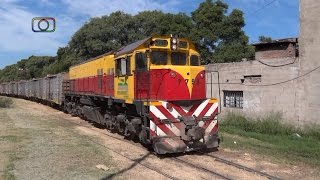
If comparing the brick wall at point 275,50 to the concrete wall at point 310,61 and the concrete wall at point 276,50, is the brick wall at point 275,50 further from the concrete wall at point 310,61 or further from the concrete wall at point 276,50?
the concrete wall at point 310,61

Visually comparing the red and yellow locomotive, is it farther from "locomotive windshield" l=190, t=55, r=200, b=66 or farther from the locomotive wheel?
the locomotive wheel

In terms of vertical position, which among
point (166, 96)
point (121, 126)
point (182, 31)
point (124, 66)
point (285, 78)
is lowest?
point (121, 126)

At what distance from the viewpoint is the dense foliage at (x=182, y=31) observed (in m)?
37.5

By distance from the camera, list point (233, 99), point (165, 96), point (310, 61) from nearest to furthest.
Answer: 1. point (165, 96)
2. point (310, 61)
3. point (233, 99)

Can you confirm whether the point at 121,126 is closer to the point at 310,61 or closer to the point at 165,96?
the point at 165,96

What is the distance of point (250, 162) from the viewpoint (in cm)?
1062

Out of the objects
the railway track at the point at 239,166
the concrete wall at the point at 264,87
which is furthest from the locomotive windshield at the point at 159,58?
the concrete wall at the point at 264,87

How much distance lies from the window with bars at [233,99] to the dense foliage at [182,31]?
14.6 m

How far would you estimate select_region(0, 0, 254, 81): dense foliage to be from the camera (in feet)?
123

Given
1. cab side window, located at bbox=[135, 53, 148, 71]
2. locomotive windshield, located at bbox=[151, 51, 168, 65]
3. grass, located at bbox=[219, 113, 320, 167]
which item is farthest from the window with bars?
cab side window, located at bbox=[135, 53, 148, 71]

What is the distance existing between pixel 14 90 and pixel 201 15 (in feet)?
104

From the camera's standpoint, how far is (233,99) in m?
19.8

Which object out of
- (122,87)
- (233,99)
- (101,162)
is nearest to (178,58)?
(122,87)

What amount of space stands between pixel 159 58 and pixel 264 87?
6.93 m
